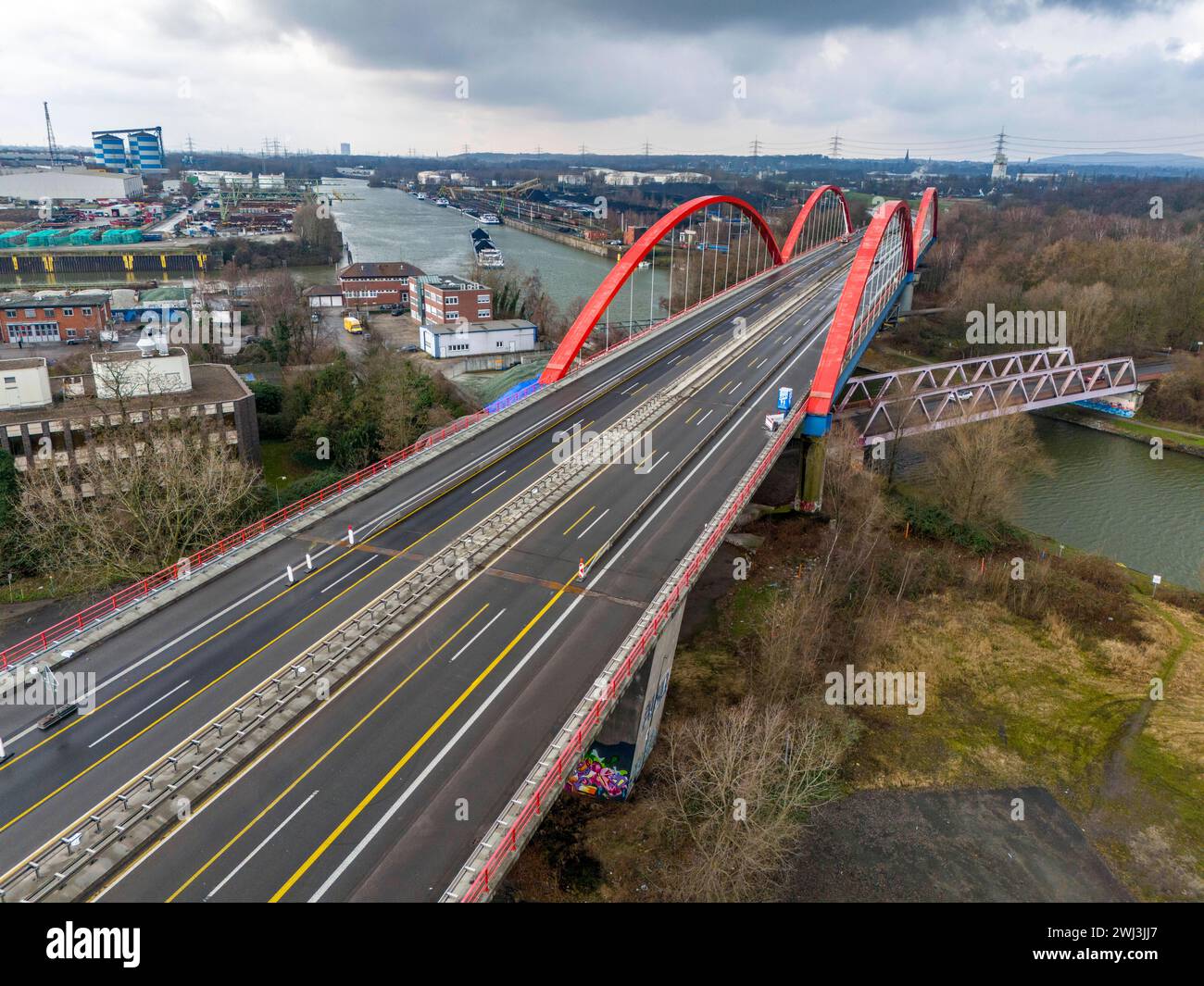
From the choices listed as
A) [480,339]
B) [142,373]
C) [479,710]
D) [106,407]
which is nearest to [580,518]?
[479,710]

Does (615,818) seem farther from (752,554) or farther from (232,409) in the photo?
(232,409)

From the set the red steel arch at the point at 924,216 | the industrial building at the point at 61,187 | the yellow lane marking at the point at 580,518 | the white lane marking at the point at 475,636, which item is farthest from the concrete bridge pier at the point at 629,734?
the industrial building at the point at 61,187

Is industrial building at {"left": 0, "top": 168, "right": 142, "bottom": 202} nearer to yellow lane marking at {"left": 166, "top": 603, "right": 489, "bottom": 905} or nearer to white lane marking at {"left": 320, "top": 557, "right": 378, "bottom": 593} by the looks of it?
white lane marking at {"left": 320, "top": 557, "right": 378, "bottom": 593}

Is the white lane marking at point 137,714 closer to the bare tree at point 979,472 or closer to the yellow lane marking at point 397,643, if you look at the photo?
the yellow lane marking at point 397,643

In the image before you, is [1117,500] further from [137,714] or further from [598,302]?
[137,714]

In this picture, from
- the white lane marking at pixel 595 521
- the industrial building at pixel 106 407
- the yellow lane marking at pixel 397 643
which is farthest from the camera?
the industrial building at pixel 106 407
